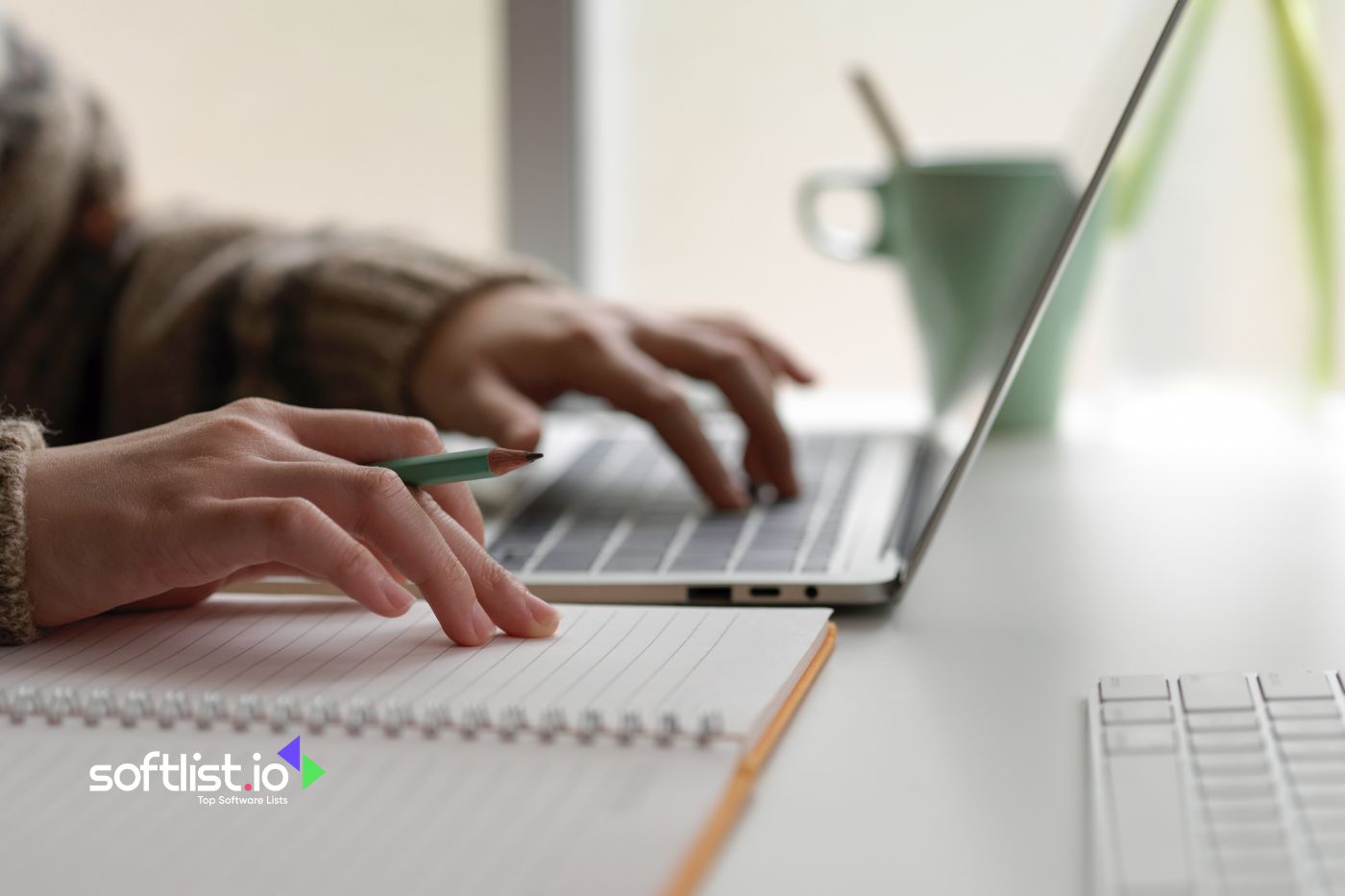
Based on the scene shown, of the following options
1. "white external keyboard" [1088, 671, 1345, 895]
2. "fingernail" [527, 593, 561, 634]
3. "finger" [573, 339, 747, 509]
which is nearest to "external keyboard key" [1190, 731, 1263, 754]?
"white external keyboard" [1088, 671, 1345, 895]

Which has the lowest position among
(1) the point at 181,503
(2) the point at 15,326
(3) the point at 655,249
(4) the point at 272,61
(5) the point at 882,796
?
(5) the point at 882,796

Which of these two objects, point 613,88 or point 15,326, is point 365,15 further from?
point 15,326

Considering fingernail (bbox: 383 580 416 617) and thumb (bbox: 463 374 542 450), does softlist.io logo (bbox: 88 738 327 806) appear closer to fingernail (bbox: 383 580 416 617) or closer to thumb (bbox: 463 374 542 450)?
fingernail (bbox: 383 580 416 617)

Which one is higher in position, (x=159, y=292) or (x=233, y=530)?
(x=159, y=292)

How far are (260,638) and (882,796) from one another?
0.25 metres

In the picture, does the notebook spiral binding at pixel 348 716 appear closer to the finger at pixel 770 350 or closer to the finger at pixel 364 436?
the finger at pixel 364 436

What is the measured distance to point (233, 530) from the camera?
478 millimetres

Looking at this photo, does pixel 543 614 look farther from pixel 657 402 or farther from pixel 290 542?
pixel 657 402

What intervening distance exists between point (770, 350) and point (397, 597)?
43 centimetres

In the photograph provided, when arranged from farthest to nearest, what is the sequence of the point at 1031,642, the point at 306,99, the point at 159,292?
1. the point at 306,99
2. the point at 159,292
3. the point at 1031,642

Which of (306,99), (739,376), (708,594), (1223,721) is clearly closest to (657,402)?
(739,376)

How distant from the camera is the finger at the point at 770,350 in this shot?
858 mm

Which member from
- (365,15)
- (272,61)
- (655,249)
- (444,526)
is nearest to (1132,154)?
(444,526)

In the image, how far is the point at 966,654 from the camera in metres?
0.54
